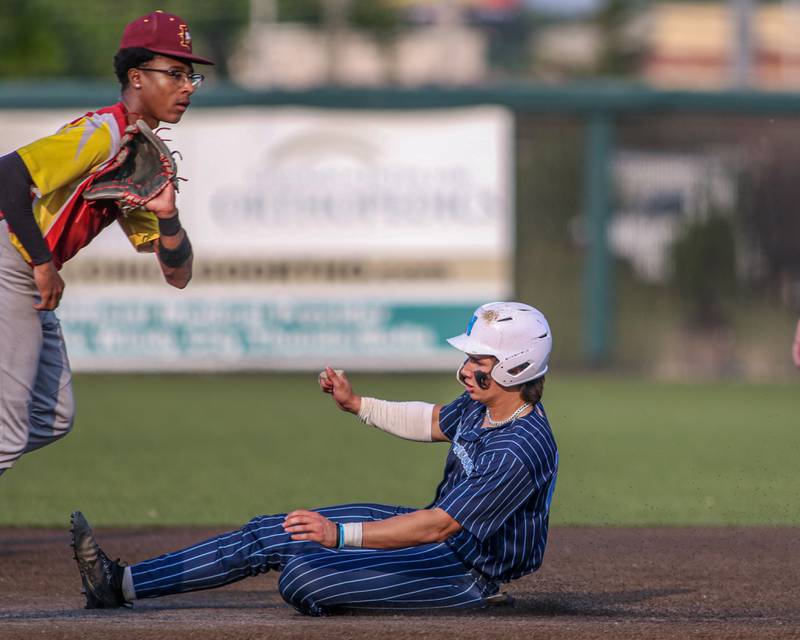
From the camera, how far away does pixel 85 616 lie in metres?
5.14

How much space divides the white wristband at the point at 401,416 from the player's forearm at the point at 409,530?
68 cm

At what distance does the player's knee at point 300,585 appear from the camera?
16.7ft

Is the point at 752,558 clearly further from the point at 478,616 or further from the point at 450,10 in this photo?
the point at 450,10

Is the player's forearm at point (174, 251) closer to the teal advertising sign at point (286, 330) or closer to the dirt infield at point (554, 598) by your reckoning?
the dirt infield at point (554, 598)

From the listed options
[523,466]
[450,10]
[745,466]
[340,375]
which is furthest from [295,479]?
[450,10]

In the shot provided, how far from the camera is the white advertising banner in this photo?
1493 cm

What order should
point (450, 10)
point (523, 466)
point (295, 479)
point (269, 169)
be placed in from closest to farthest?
point (523, 466) → point (295, 479) → point (269, 169) → point (450, 10)

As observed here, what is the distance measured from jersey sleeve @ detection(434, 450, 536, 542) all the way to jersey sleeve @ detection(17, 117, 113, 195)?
1674 mm

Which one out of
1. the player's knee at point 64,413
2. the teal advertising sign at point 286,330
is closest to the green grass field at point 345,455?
the teal advertising sign at point 286,330

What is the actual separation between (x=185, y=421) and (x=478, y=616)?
748 cm

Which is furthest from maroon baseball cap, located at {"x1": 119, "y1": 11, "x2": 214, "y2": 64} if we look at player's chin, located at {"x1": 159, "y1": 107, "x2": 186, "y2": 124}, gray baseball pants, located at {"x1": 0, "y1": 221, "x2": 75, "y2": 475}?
gray baseball pants, located at {"x1": 0, "y1": 221, "x2": 75, "y2": 475}

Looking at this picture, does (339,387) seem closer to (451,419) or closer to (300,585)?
(451,419)

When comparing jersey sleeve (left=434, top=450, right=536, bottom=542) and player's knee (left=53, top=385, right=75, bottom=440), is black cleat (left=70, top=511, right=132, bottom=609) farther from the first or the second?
jersey sleeve (left=434, top=450, right=536, bottom=542)

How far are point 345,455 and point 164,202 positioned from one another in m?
5.50
